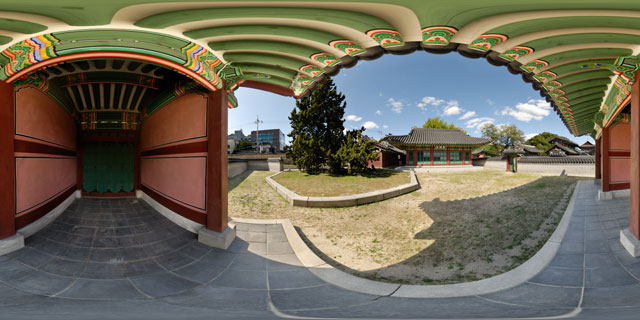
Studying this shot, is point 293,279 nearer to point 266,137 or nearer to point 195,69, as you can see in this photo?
point 195,69

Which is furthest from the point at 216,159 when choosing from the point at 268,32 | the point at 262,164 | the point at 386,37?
the point at 262,164

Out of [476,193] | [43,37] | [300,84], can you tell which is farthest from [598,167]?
[43,37]

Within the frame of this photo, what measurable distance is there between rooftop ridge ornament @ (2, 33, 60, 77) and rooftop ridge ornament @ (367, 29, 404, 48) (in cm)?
381

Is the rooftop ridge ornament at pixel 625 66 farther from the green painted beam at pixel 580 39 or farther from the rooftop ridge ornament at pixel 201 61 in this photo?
the rooftop ridge ornament at pixel 201 61

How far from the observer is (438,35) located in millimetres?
2355

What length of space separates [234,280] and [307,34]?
3.21m

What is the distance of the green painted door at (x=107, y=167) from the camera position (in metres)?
6.67

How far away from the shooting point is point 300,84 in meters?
3.87

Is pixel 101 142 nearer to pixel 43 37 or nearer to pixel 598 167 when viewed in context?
pixel 43 37

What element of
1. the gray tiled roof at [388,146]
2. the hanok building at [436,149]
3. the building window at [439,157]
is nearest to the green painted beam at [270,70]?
the gray tiled roof at [388,146]

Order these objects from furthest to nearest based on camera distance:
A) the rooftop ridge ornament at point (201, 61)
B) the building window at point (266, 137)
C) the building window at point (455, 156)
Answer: the building window at point (266, 137)
the building window at point (455, 156)
the rooftop ridge ornament at point (201, 61)

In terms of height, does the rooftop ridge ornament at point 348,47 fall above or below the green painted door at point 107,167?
above

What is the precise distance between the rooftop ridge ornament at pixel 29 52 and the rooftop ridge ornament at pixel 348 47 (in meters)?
3.42

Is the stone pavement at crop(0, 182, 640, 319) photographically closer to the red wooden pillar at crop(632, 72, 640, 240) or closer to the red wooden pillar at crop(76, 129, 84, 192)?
the red wooden pillar at crop(632, 72, 640, 240)
